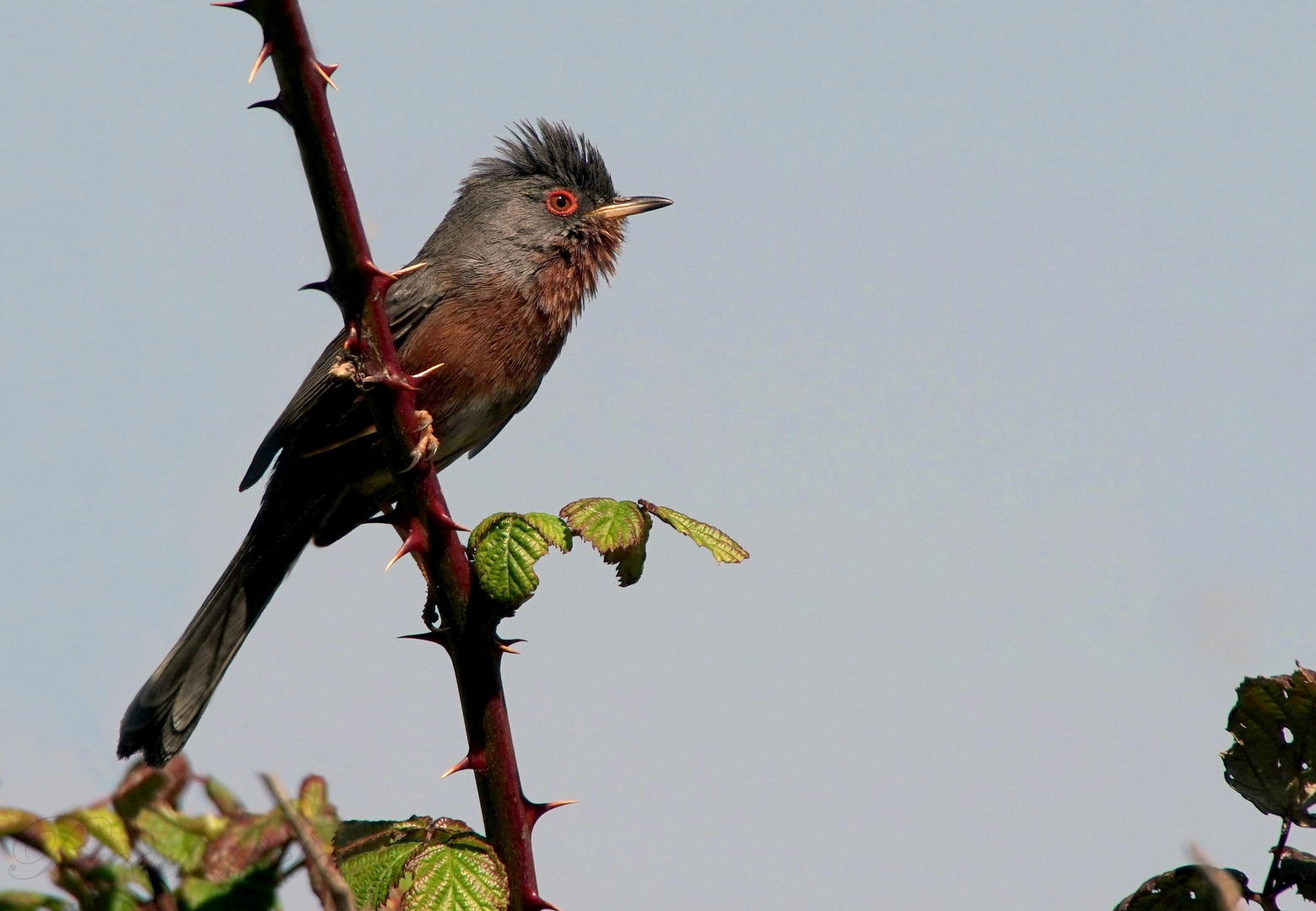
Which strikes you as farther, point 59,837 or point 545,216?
point 545,216

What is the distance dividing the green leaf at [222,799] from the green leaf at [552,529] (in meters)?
1.34

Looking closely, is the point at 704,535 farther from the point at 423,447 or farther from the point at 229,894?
the point at 229,894

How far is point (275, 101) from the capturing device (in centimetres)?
237

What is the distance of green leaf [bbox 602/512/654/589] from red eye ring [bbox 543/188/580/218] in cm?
356

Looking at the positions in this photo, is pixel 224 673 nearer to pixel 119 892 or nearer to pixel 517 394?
pixel 517 394

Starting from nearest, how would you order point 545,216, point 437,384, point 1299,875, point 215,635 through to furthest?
point 1299,875
point 215,635
point 437,384
point 545,216

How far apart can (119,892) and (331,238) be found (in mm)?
1493

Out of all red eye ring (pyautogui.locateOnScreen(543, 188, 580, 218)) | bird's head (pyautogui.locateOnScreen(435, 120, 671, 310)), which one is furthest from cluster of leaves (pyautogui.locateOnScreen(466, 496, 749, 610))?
red eye ring (pyautogui.locateOnScreen(543, 188, 580, 218))

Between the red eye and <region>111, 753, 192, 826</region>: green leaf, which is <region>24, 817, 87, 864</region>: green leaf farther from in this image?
the red eye

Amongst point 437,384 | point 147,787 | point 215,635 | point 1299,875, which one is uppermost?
point 437,384

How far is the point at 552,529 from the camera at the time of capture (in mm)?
2682

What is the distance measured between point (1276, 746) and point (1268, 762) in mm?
29

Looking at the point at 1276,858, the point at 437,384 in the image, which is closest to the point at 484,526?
the point at 1276,858

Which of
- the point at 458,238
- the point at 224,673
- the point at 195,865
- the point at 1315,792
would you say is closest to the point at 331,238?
the point at 195,865
